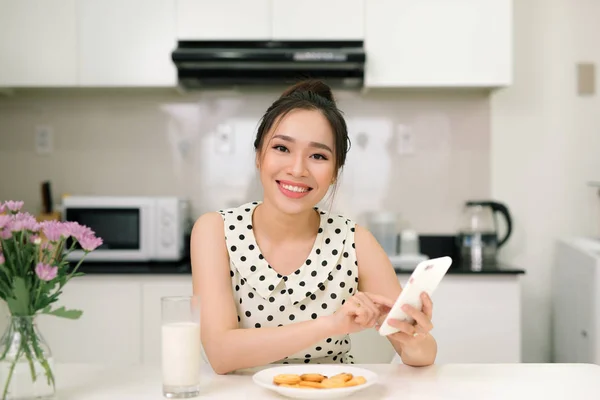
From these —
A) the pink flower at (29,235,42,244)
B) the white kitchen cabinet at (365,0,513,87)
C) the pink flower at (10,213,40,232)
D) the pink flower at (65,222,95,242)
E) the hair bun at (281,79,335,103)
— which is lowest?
the pink flower at (29,235,42,244)

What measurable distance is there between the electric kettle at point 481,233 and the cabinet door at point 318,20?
94 centimetres

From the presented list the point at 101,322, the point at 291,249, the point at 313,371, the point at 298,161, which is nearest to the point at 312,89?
the point at 298,161

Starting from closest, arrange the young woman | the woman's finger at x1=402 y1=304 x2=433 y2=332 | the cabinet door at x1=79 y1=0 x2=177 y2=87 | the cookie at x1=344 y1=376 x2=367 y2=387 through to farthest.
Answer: the cookie at x1=344 y1=376 x2=367 y2=387 < the woman's finger at x1=402 y1=304 x2=433 y2=332 < the young woman < the cabinet door at x1=79 y1=0 x2=177 y2=87

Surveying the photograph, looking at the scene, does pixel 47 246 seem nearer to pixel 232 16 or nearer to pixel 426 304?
pixel 426 304

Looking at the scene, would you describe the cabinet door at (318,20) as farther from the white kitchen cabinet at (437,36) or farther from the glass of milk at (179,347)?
the glass of milk at (179,347)

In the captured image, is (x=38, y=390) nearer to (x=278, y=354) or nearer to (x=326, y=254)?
(x=278, y=354)

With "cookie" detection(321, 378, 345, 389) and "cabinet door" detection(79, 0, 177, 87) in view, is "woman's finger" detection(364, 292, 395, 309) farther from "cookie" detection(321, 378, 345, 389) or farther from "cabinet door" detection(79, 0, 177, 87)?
"cabinet door" detection(79, 0, 177, 87)

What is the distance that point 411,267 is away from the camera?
2.91m

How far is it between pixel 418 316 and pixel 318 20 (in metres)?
1.95

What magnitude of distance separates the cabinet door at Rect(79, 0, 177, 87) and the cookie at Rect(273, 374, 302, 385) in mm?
2075

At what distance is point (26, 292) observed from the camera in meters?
1.11

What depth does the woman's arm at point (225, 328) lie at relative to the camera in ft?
4.58

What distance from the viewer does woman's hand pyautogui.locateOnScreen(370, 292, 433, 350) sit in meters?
1.33

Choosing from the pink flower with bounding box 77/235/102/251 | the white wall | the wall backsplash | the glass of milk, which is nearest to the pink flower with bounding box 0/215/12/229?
the pink flower with bounding box 77/235/102/251
